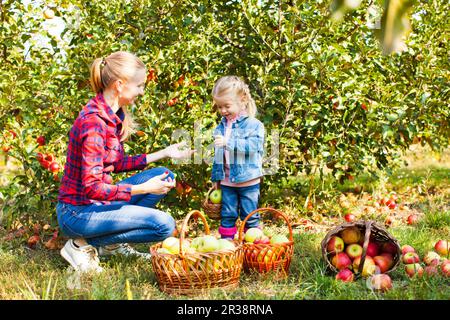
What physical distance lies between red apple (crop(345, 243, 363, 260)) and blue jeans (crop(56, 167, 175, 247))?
3.12 feet

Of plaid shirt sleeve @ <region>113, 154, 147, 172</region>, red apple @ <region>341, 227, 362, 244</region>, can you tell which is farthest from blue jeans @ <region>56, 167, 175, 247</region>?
red apple @ <region>341, 227, 362, 244</region>

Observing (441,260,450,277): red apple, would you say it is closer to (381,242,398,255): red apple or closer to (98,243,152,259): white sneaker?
(381,242,398,255): red apple

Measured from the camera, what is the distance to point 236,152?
330 centimetres

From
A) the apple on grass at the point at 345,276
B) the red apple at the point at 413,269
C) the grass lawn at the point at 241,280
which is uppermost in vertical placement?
the red apple at the point at 413,269

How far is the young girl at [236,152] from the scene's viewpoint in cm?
325

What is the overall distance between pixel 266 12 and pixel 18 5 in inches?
69.4

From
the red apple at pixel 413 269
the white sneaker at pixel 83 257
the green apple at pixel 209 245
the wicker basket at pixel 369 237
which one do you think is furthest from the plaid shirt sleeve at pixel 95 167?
the red apple at pixel 413 269

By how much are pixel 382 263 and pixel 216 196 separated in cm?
117

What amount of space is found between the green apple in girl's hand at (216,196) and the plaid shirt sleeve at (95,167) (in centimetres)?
82

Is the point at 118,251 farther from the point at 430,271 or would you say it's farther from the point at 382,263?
the point at 430,271

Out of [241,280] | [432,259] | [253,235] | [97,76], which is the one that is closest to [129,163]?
[97,76]

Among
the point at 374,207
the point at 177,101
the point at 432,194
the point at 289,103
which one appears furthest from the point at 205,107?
the point at 432,194

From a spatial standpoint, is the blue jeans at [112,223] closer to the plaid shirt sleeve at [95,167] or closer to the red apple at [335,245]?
the plaid shirt sleeve at [95,167]
